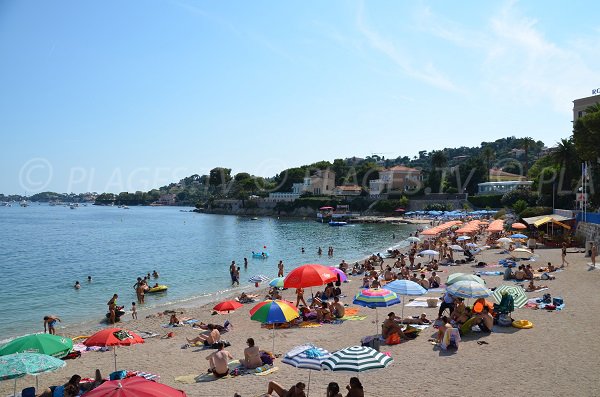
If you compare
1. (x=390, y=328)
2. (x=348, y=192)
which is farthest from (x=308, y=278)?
(x=348, y=192)

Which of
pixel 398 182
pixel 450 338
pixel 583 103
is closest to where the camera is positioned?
pixel 450 338

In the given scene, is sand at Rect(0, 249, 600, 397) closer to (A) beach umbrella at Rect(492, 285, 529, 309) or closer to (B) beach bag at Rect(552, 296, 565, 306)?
(B) beach bag at Rect(552, 296, 565, 306)

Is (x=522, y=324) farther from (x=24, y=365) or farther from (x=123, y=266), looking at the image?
(x=123, y=266)

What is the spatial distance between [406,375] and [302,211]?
10773 cm

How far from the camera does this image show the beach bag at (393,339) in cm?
1234

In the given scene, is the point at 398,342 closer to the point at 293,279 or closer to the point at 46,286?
the point at 293,279

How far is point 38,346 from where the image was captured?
9398 millimetres

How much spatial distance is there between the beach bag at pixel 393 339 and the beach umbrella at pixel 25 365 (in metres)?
7.81

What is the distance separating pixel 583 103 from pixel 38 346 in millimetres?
64068

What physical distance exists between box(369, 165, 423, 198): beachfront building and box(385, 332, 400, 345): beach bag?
94.8 meters

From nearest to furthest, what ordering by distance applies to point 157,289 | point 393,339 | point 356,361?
point 356,361 < point 393,339 < point 157,289

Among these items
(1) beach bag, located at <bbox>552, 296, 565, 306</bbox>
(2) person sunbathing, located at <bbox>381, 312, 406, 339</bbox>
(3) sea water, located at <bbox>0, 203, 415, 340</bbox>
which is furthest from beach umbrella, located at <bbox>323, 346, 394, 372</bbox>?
(3) sea water, located at <bbox>0, 203, 415, 340</bbox>

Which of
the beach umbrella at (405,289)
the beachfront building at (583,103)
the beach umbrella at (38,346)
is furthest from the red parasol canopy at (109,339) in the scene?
the beachfront building at (583,103)

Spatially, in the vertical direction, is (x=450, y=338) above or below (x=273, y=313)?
below
